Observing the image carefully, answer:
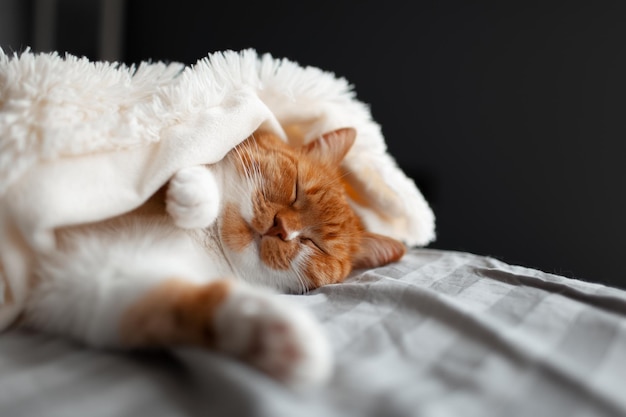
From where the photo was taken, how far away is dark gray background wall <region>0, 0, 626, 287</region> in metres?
2.07

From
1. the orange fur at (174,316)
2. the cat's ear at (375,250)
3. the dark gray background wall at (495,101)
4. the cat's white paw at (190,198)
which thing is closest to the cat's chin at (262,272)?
the cat's white paw at (190,198)

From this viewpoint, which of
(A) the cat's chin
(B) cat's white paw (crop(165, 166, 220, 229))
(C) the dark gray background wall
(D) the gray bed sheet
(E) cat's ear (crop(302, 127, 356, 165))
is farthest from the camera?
(C) the dark gray background wall

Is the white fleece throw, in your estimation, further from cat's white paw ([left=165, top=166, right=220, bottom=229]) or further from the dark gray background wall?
the dark gray background wall

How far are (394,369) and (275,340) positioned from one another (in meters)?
0.18

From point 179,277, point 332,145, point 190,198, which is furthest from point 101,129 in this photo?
point 332,145

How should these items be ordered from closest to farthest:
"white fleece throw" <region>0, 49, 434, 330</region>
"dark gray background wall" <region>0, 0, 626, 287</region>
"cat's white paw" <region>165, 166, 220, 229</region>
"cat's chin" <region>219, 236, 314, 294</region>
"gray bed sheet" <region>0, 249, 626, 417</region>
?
1. "gray bed sheet" <region>0, 249, 626, 417</region>
2. "white fleece throw" <region>0, 49, 434, 330</region>
3. "cat's white paw" <region>165, 166, 220, 229</region>
4. "cat's chin" <region>219, 236, 314, 294</region>
5. "dark gray background wall" <region>0, 0, 626, 287</region>

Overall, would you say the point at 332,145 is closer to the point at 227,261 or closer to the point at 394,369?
the point at 227,261

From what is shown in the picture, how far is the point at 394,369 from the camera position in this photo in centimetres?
66

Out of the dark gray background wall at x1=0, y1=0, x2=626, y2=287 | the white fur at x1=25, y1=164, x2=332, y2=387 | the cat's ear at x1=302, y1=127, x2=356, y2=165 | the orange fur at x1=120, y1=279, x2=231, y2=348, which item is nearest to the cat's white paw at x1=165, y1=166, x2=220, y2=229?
the white fur at x1=25, y1=164, x2=332, y2=387

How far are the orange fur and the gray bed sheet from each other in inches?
0.8

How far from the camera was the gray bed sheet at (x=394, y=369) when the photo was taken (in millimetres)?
544

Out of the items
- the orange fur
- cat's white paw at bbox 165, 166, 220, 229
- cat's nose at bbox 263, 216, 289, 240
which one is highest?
cat's white paw at bbox 165, 166, 220, 229

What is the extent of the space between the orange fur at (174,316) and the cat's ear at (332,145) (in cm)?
69

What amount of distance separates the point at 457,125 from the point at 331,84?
3.82ft
